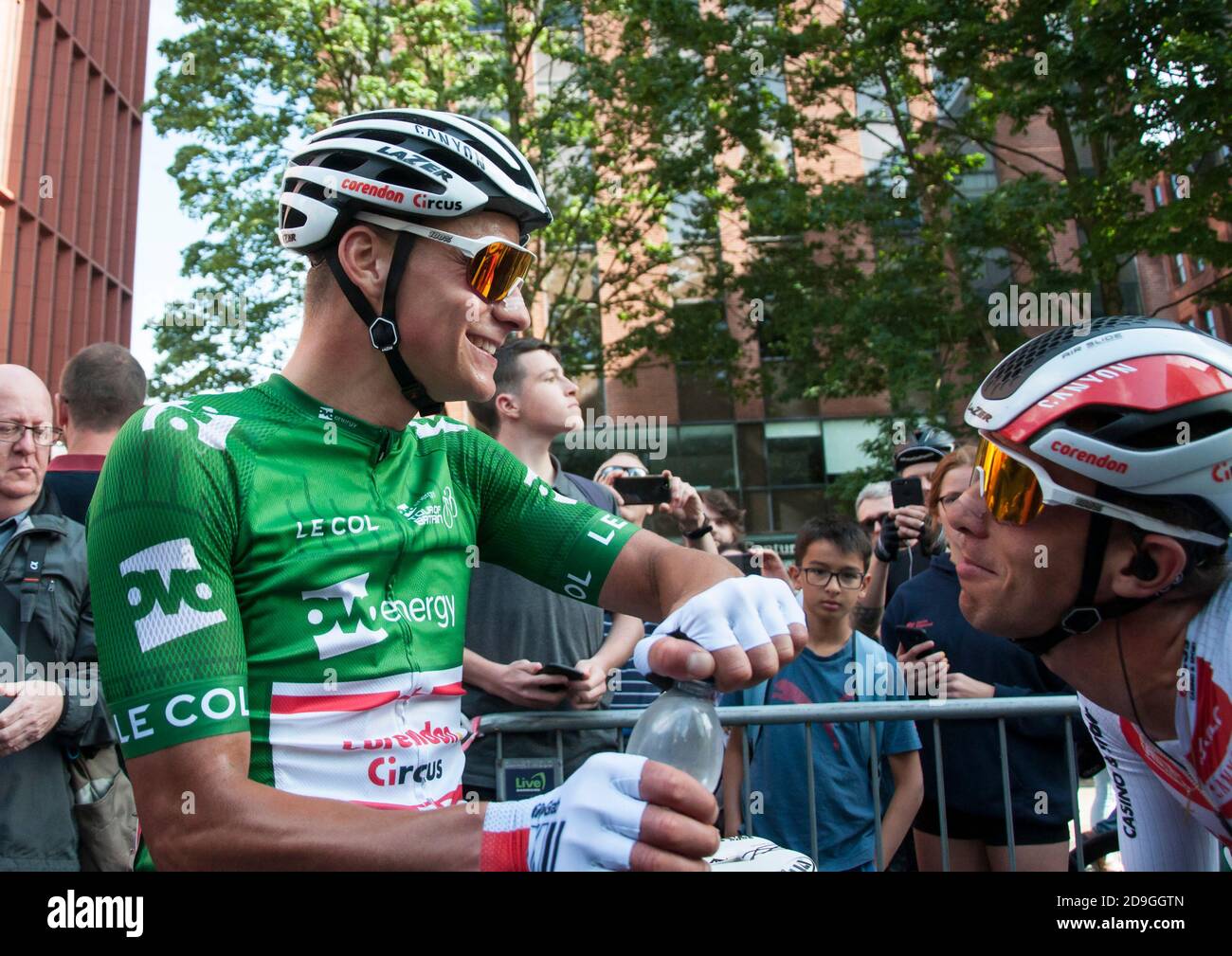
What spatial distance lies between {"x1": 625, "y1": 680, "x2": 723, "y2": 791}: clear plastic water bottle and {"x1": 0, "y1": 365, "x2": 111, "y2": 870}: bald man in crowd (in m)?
2.99

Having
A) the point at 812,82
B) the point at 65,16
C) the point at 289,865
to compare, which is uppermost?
the point at 65,16

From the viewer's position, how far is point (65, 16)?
2989 centimetres

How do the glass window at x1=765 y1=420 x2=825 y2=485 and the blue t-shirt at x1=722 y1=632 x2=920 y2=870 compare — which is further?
the glass window at x1=765 y1=420 x2=825 y2=485

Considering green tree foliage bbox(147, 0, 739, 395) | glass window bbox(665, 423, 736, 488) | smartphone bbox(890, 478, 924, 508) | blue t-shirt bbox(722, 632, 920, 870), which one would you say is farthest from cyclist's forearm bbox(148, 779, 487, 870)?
glass window bbox(665, 423, 736, 488)

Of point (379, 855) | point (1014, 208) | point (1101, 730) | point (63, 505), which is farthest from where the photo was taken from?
point (1014, 208)

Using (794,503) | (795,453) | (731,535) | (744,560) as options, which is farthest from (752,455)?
(744,560)

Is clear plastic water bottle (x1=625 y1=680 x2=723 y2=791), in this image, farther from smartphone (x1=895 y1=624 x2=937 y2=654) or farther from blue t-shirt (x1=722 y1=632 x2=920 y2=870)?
smartphone (x1=895 y1=624 x2=937 y2=654)

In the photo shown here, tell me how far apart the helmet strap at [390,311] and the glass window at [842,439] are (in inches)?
1112

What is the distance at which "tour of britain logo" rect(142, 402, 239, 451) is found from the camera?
210 cm

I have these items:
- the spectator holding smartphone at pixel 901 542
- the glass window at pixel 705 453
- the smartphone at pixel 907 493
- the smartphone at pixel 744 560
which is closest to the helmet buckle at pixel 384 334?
the spectator holding smartphone at pixel 901 542

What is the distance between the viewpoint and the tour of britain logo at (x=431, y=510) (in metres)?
2.41
